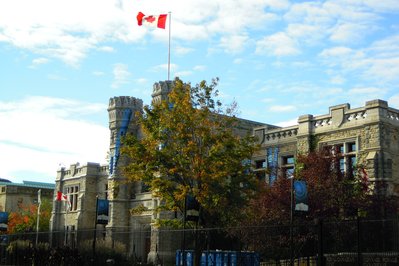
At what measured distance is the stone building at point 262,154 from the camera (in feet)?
100

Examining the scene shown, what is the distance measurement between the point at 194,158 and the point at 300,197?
9075 millimetres

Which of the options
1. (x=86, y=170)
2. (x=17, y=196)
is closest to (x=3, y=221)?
(x=86, y=170)

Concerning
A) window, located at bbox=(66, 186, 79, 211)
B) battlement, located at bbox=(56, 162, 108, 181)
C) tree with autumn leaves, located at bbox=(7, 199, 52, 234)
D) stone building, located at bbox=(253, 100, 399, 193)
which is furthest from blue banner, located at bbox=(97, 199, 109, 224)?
tree with autumn leaves, located at bbox=(7, 199, 52, 234)

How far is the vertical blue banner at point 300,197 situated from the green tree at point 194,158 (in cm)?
736

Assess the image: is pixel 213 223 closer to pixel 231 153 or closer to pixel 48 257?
pixel 231 153

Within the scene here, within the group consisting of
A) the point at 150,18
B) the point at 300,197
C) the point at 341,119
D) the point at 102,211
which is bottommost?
the point at 102,211

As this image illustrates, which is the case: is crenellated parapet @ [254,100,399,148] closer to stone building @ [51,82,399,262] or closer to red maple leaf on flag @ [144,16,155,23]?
stone building @ [51,82,399,262]

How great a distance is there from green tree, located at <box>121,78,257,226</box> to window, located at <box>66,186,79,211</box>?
2765 centimetres

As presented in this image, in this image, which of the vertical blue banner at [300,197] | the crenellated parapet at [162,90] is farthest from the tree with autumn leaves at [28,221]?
the vertical blue banner at [300,197]

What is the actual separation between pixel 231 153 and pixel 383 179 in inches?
335

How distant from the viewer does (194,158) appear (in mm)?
27156

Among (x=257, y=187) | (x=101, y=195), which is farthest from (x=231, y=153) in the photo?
(x=101, y=195)

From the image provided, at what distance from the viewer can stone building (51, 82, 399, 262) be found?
30484 mm

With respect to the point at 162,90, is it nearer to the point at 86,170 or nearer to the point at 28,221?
the point at 86,170
